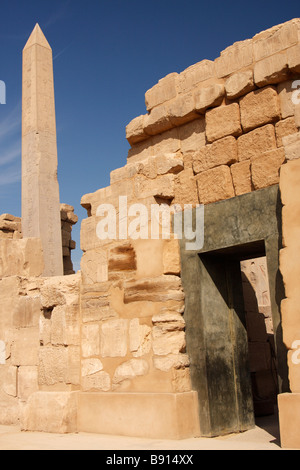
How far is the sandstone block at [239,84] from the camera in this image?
485 cm

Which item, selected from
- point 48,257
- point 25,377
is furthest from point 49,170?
point 25,377

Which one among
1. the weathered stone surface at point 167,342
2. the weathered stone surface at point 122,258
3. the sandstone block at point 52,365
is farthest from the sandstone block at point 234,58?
the sandstone block at point 52,365

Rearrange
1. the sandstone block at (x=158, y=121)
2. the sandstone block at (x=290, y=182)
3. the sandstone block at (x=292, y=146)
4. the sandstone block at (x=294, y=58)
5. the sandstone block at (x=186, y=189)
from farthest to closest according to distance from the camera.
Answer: the sandstone block at (x=158, y=121) → the sandstone block at (x=186, y=189) → the sandstone block at (x=294, y=58) → the sandstone block at (x=292, y=146) → the sandstone block at (x=290, y=182)

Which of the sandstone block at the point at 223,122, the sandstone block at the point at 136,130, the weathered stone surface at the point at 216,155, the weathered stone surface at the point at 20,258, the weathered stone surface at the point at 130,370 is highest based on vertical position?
the sandstone block at the point at 136,130

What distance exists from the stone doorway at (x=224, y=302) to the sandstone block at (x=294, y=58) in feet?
3.29

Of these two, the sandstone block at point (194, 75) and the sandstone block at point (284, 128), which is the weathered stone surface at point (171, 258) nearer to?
the sandstone block at point (284, 128)

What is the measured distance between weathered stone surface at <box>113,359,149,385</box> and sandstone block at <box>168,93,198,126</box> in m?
2.34

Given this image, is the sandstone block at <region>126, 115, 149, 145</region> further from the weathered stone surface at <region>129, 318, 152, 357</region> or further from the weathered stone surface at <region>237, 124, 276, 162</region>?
the weathered stone surface at <region>129, 318, 152, 357</region>

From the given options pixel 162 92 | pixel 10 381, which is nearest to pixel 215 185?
pixel 162 92

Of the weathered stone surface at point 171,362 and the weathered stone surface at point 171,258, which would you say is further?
the weathered stone surface at point 171,258

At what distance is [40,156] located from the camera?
11.0 metres

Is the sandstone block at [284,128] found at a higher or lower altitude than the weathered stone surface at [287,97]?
lower

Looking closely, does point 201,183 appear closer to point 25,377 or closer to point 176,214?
point 176,214

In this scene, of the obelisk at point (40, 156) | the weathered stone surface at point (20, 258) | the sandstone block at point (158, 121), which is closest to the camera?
the sandstone block at point (158, 121)
